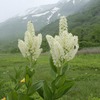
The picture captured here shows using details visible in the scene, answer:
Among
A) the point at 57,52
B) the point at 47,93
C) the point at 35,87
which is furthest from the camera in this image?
the point at 35,87

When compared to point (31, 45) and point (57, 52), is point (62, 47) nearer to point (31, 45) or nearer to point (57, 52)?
point (57, 52)

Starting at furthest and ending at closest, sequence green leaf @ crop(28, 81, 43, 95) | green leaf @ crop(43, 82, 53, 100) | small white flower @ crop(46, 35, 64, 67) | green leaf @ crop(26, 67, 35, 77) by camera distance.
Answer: green leaf @ crop(26, 67, 35, 77), green leaf @ crop(28, 81, 43, 95), green leaf @ crop(43, 82, 53, 100), small white flower @ crop(46, 35, 64, 67)

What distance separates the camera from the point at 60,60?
3.95 metres

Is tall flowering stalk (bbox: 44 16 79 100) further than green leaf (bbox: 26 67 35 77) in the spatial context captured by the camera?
No

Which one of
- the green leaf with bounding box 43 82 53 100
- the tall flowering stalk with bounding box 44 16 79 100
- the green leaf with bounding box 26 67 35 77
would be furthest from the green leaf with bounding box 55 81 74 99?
the green leaf with bounding box 26 67 35 77

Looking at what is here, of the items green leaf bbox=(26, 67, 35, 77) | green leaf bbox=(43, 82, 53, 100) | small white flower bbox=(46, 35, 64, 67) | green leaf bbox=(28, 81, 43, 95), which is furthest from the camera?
green leaf bbox=(26, 67, 35, 77)

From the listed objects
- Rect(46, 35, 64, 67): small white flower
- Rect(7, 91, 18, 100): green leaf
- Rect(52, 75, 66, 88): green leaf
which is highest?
Rect(46, 35, 64, 67): small white flower

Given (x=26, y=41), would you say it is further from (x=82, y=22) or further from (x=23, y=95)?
(x=82, y=22)

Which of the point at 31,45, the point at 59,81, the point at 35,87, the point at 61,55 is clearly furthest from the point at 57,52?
the point at 35,87

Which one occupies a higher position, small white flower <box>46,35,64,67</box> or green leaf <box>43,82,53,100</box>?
small white flower <box>46,35,64,67</box>

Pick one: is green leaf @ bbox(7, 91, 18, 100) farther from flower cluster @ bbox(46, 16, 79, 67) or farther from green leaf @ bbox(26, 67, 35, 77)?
flower cluster @ bbox(46, 16, 79, 67)

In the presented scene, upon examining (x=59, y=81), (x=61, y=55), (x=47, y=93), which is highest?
(x=61, y=55)

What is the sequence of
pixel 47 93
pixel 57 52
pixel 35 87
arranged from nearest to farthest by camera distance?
1. pixel 57 52
2. pixel 47 93
3. pixel 35 87

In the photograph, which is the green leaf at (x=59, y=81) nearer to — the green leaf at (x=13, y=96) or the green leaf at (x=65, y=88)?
the green leaf at (x=65, y=88)
